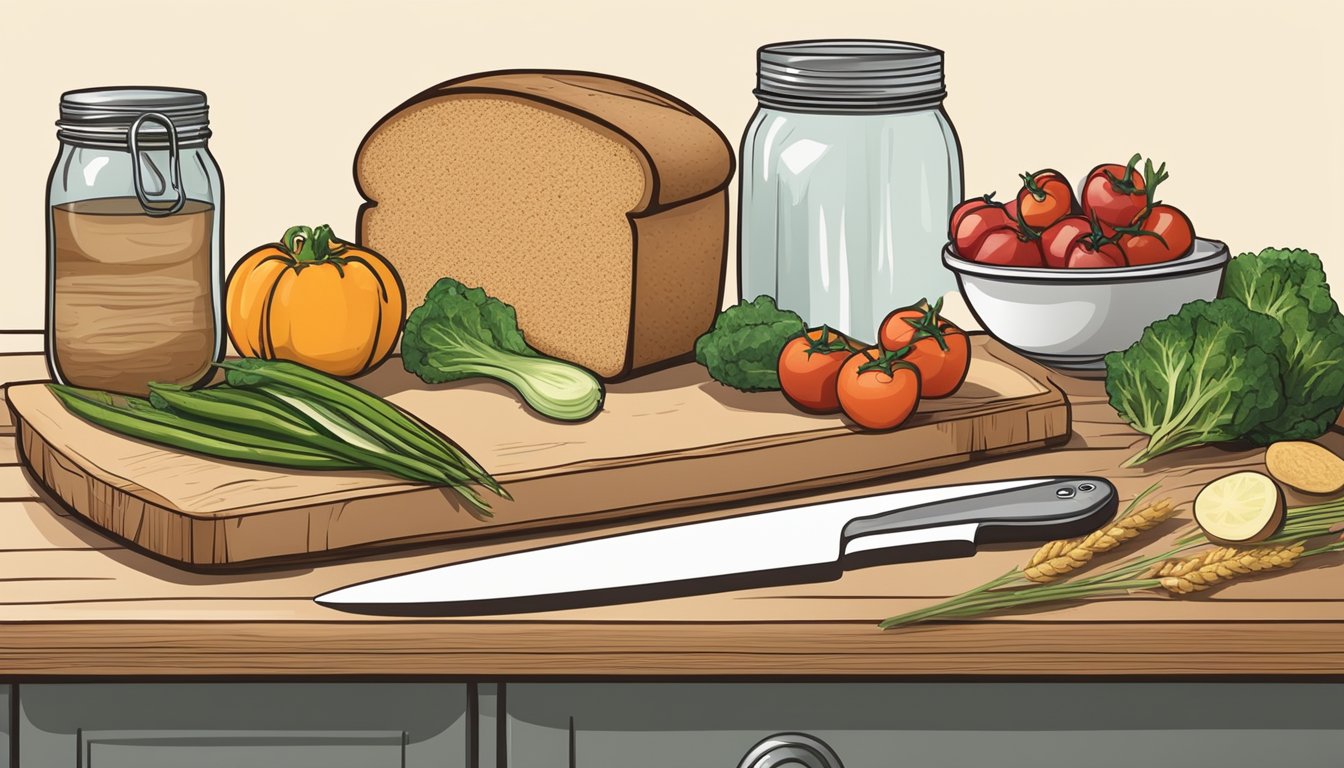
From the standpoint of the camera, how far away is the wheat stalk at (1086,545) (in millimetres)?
2199

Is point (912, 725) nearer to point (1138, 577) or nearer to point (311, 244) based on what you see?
point (1138, 577)

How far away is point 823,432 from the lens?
103 inches

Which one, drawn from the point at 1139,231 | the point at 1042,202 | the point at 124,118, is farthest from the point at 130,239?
the point at 1139,231

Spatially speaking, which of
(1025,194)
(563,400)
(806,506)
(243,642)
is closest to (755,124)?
(1025,194)

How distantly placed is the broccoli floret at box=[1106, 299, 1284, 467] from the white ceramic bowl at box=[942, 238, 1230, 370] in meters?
0.15

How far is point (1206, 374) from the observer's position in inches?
105

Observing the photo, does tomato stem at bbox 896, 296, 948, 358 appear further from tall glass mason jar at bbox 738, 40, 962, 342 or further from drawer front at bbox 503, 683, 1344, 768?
drawer front at bbox 503, 683, 1344, 768

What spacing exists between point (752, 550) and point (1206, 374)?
769 millimetres

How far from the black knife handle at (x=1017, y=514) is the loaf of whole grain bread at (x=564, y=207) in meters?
0.71

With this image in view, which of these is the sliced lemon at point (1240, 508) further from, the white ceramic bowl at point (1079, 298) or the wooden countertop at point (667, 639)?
the white ceramic bowl at point (1079, 298)

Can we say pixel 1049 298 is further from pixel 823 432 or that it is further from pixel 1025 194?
pixel 823 432

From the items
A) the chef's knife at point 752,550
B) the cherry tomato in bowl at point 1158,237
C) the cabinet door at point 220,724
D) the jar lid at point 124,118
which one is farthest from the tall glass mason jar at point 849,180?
the cabinet door at point 220,724

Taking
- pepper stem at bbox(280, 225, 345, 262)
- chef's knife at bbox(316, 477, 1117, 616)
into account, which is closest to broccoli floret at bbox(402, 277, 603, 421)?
pepper stem at bbox(280, 225, 345, 262)

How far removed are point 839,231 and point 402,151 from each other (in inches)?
26.8
